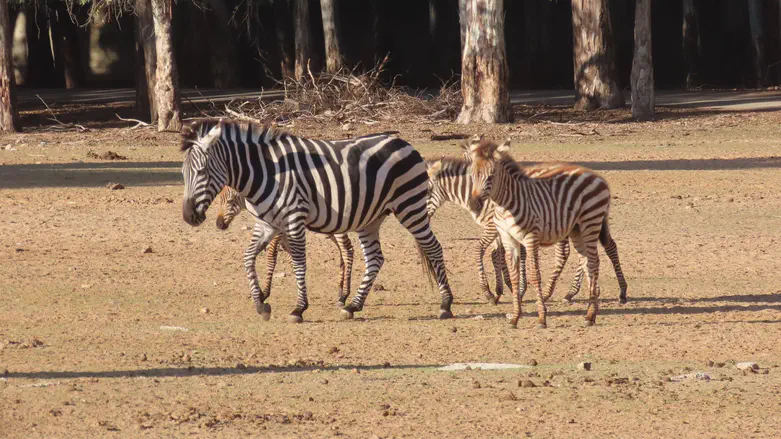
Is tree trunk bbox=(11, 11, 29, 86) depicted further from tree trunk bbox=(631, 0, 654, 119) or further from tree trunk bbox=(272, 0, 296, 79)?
tree trunk bbox=(631, 0, 654, 119)

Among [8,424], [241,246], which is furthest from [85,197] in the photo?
[8,424]

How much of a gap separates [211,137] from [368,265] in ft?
5.67

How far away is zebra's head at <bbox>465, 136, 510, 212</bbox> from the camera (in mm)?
9938

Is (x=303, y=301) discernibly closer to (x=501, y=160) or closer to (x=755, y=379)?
(x=501, y=160)

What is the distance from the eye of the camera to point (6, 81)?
2573 centimetres

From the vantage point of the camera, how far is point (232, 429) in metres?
7.11

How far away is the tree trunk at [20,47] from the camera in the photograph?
41.6m

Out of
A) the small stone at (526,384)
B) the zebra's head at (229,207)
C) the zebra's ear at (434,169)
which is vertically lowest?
the small stone at (526,384)

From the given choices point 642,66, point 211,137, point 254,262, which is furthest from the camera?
point 642,66

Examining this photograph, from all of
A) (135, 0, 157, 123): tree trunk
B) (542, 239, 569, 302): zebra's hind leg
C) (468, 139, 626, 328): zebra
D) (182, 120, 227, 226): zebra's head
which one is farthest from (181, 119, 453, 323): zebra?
(135, 0, 157, 123): tree trunk

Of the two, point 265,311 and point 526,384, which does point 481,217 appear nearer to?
point 265,311

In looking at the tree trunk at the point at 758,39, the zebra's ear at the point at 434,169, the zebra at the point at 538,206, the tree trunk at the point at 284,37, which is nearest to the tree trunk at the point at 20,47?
the tree trunk at the point at 284,37

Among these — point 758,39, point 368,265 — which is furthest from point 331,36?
point 368,265

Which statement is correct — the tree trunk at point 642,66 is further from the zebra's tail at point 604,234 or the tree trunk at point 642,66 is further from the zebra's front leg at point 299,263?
the zebra's front leg at point 299,263
